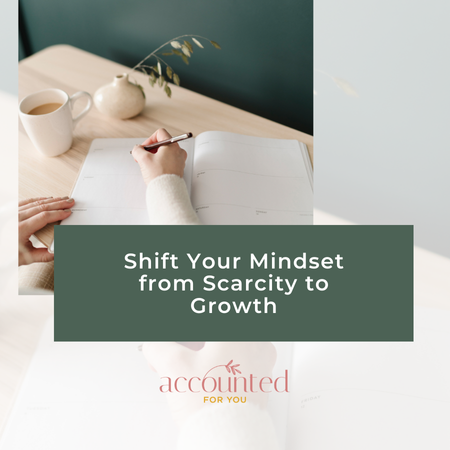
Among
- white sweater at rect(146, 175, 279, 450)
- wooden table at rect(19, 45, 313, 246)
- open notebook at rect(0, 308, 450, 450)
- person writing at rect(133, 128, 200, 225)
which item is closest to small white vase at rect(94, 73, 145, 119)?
wooden table at rect(19, 45, 313, 246)

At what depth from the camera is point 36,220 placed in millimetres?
586

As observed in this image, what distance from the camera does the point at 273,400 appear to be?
0.48 metres

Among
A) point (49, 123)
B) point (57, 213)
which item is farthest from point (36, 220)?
point (49, 123)

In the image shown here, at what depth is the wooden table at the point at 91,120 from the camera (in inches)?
26.8

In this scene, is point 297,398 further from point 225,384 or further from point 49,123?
point 49,123

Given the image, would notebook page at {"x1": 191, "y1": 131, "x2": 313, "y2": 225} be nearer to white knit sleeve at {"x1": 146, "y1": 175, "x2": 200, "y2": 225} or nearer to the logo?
white knit sleeve at {"x1": 146, "y1": 175, "x2": 200, "y2": 225}

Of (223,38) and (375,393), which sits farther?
(223,38)

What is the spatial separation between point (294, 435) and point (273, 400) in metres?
0.04

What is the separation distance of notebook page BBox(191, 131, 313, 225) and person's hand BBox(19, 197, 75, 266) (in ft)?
0.61

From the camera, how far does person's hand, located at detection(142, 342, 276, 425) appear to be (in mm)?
472

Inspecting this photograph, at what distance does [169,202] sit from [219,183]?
96mm

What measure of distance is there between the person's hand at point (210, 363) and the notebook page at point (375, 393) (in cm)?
4

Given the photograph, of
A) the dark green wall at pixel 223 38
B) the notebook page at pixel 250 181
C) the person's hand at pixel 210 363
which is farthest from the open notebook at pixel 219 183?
the dark green wall at pixel 223 38

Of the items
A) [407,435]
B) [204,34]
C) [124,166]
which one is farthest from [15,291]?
[204,34]
